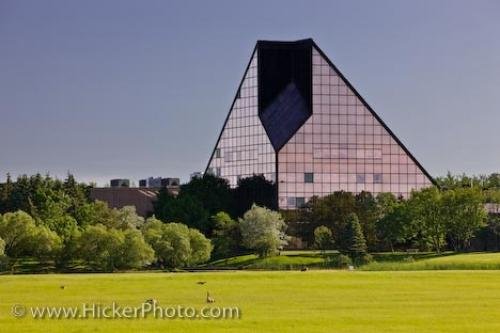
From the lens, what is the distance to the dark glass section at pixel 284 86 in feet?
573

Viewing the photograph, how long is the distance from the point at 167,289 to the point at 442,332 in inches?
1178

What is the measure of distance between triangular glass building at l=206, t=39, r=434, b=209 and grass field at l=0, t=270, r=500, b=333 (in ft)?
233

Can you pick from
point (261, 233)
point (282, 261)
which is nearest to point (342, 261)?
point (282, 261)

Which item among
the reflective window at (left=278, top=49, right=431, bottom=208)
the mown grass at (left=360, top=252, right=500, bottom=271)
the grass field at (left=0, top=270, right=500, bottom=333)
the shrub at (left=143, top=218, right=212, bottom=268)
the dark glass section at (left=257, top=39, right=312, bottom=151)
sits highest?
the dark glass section at (left=257, top=39, right=312, bottom=151)

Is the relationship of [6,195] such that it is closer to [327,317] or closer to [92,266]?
[92,266]

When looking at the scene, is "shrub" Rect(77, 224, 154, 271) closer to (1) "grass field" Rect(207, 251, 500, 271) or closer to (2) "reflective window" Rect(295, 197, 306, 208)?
(1) "grass field" Rect(207, 251, 500, 271)

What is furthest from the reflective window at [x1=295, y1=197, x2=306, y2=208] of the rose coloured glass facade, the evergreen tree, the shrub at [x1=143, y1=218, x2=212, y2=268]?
the shrub at [x1=143, y1=218, x2=212, y2=268]

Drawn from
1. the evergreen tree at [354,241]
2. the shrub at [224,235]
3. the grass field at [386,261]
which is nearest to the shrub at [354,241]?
the evergreen tree at [354,241]

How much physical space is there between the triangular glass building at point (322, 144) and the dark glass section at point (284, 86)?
18 cm

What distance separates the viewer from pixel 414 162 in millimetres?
174625

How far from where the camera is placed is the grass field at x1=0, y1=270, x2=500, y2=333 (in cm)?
5575

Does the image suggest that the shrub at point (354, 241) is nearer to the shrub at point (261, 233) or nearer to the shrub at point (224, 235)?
the shrub at point (261, 233)

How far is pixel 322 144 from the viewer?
172 metres

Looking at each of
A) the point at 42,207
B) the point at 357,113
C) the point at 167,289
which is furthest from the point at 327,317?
the point at 357,113
